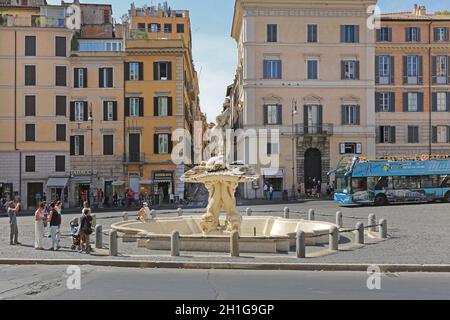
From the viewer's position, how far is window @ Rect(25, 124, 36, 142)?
53225 mm

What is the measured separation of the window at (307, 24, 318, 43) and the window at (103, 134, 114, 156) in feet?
61.8

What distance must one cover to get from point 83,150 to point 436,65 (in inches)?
1260

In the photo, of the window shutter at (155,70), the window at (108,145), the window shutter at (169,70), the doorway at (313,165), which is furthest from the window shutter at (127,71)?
the doorway at (313,165)

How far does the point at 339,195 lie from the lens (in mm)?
43938

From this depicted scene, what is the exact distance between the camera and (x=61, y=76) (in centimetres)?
5422

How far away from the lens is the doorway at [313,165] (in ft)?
187

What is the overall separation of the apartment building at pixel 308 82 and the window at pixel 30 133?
17351mm

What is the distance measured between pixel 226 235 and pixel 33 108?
36.6 meters

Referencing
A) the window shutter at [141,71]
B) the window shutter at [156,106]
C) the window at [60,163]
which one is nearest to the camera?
the window at [60,163]

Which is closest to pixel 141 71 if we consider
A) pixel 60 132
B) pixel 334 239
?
pixel 60 132

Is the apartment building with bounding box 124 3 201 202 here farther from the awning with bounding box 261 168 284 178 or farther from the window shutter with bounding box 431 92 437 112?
the window shutter with bounding box 431 92 437 112

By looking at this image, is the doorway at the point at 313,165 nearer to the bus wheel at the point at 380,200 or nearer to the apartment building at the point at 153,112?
the apartment building at the point at 153,112

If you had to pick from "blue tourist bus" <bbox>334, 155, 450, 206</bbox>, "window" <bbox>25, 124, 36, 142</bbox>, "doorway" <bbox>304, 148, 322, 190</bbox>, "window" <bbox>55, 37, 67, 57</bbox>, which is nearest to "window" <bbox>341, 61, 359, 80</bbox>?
"doorway" <bbox>304, 148, 322, 190</bbox>
